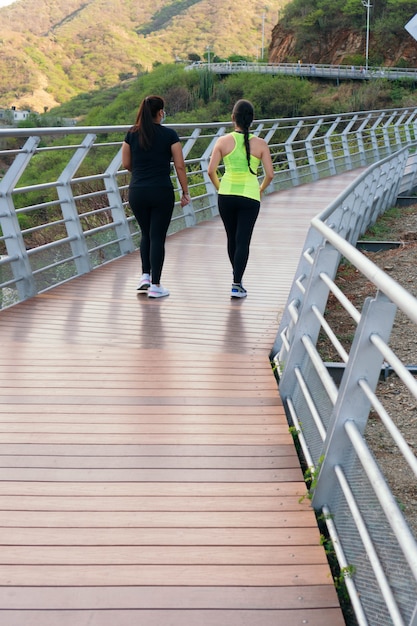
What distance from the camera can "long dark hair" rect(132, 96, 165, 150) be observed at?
626 centimetres

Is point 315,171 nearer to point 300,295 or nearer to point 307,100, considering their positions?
point 300,295

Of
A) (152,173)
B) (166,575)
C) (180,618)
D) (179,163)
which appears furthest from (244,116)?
(180,618)

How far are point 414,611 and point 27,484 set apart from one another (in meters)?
1.88

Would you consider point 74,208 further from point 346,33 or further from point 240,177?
point 346,33

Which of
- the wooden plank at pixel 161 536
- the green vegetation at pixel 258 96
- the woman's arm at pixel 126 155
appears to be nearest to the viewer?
the wooden plank at pixel 161 536

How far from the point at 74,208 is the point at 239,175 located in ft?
6.25

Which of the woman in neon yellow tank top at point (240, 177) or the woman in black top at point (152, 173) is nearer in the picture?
the woman in black top at point (152, 173)

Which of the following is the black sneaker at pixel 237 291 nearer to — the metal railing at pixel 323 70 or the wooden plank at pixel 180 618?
the wooden plank at pixel 180 618

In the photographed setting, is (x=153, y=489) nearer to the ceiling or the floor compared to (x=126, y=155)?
nearer to the floor

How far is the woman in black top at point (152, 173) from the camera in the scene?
6.34 metres

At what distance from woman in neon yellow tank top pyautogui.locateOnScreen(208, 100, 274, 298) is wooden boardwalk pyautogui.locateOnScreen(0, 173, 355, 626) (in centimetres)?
72

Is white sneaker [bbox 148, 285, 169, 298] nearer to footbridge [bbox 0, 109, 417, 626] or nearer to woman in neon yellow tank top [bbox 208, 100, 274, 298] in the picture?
footbridge [bbox 0, 109, 417, 626]

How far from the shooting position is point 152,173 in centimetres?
655

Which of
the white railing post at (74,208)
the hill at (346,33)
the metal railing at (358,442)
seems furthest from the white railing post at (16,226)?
the hill at (346,33)
